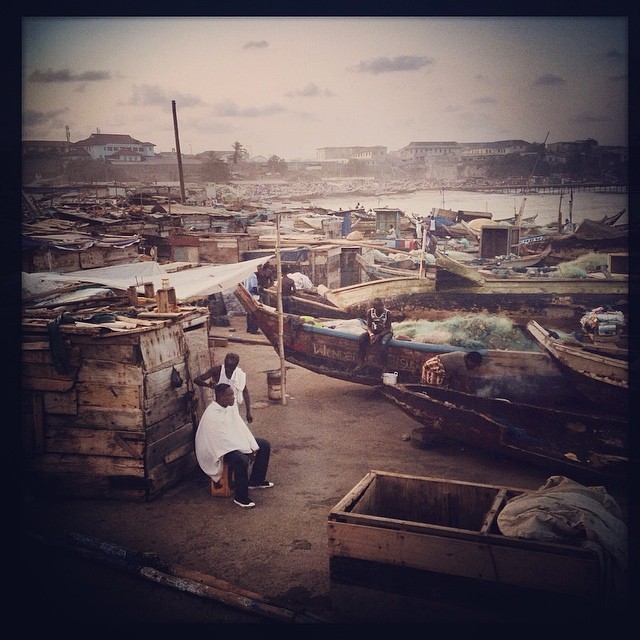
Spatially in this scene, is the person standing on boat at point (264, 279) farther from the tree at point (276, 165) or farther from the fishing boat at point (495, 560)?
the fishing boat at point (495, 560)

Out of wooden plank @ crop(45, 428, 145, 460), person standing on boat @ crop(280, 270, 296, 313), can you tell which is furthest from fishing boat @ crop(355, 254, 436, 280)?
wooden plank @ crop(45, 428, 145, 460)

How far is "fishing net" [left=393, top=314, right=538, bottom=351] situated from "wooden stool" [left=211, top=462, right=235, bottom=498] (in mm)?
1984

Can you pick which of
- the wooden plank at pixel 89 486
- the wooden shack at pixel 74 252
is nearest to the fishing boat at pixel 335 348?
the wooden shack at pixel 74 252

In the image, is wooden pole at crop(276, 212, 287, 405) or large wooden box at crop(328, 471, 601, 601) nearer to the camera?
large wooden box at crop(328, 471, 601, 601)

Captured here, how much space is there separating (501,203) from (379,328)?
151cm

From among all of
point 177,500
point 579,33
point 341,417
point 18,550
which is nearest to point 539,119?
point 579,33

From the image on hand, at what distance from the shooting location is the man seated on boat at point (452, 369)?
203 inches

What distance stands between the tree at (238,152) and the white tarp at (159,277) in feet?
2.96

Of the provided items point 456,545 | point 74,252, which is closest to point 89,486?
point 74,252

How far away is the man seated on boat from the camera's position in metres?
5.17

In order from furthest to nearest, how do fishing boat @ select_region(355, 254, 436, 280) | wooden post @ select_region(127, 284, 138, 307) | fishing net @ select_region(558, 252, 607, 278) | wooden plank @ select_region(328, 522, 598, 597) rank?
1. fishing boat @ select_region(355, 254, 436, 280)
2. wooden post @ select_region(127, 284, 138, 307)
3. fishing net @ select_region(558, 252, 607, 278)
4. wooden plank @ select_region(328, 522, 598, 597)

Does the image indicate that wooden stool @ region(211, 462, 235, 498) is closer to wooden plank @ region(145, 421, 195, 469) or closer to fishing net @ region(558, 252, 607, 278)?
wooden plank @ region(145, 421, 195, 469)

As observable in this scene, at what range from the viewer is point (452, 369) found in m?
5.27

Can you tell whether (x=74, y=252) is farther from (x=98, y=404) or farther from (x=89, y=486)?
(x=89, y=486)
